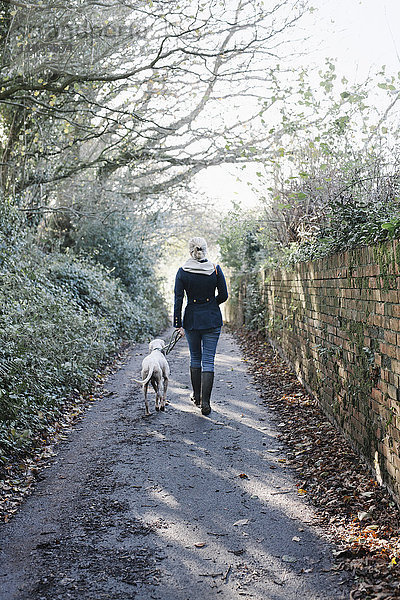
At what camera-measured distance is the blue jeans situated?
25.9ft

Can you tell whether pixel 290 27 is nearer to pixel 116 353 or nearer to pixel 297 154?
pixel 297 154

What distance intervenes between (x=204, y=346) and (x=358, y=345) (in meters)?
2.94

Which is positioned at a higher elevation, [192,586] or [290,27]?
[290,27]

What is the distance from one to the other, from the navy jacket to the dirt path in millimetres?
1391

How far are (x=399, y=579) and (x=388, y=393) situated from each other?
4.68 ft

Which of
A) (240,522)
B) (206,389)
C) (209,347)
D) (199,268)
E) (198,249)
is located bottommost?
(240,522)

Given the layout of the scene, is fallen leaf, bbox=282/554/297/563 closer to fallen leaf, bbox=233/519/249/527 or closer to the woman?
fallen leaf, bbox=233/519/249/527

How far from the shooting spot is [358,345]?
540 cm

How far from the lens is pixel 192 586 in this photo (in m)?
3.49

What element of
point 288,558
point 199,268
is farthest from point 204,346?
point 288,558

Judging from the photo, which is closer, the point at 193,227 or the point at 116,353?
the point at 116,353

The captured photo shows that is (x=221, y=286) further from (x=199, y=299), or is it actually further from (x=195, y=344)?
(x=195, y=344)

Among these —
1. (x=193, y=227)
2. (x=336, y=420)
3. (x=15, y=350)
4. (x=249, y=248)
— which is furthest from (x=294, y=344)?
(x=193, y=227)

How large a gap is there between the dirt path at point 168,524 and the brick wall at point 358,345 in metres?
0.77
